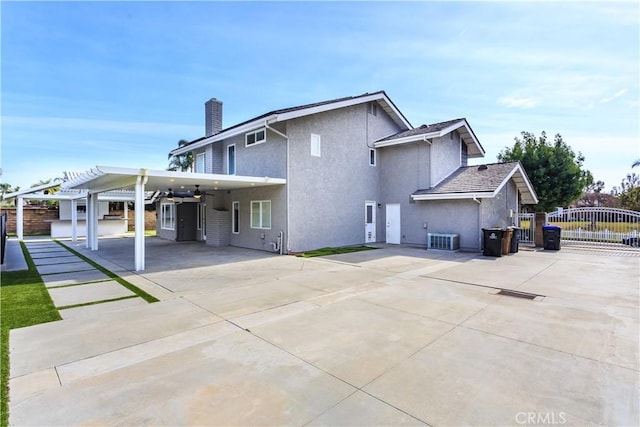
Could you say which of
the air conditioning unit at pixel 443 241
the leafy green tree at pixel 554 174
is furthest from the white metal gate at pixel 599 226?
the leafy green tree at pixel 554 174

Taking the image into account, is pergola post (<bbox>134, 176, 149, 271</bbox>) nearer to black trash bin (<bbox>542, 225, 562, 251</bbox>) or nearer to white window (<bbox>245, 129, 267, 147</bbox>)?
white window (<bbox>245, 129, 267, 147</bbox>)

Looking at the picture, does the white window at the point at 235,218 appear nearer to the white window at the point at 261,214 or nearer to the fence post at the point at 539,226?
the white window at the point at 261,214

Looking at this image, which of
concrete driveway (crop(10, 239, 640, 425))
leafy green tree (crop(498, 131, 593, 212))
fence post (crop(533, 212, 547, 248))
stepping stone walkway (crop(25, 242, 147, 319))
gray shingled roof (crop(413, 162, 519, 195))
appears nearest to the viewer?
concrete driveway (crop(10, 239, 640, 425))

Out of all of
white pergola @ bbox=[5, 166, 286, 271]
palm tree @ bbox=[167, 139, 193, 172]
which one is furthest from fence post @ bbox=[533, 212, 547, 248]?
palm tree @ bbox=[167, 139, 193, 172]

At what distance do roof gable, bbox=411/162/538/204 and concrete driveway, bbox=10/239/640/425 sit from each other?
6.26 meters

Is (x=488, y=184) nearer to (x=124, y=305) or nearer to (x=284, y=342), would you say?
(x=284, y=342)

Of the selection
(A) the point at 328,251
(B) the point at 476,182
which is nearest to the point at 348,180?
(A) the point at 328,251

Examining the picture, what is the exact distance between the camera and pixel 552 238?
13781mm

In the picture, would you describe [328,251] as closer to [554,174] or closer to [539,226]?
[539,226]

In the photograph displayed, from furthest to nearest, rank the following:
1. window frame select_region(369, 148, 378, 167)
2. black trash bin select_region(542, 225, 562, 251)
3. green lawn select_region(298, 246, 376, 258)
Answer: window frame select_region(369, 148, 378, 167) < black trash bin select_region(542, 225, 562, 251) < green lawn select_region(298, 246, 376, 258)

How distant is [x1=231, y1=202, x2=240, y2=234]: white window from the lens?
1564 centimetres

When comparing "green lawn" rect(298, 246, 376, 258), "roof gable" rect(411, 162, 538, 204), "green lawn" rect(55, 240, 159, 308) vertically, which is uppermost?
"roof gable" rect(411, 162, 538, 204)

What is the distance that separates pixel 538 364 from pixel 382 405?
2.10 m

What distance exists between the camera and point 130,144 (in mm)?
31844
